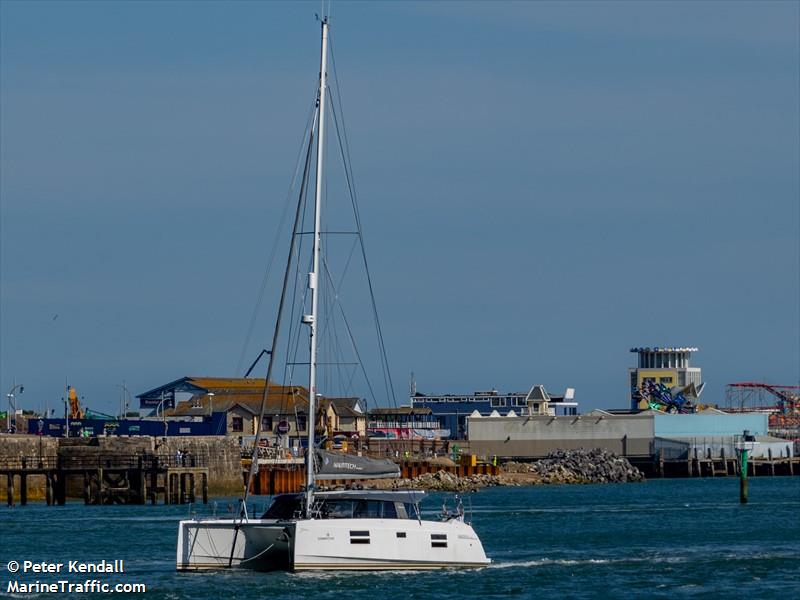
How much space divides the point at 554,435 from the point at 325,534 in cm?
11359

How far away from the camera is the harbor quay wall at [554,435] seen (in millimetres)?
153625

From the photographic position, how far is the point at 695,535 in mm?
62562

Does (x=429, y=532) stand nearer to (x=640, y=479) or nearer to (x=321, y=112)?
(x=321, y=112)

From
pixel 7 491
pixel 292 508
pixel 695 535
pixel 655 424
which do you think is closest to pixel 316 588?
pixel 292 508

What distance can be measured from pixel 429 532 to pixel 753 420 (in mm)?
130889

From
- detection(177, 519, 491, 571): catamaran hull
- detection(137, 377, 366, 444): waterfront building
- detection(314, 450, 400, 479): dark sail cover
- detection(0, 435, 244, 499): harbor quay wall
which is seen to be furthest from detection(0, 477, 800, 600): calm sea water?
detection(137, 377, 366, 444): waterfront building

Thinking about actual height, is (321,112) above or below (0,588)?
above

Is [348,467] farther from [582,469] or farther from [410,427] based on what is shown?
[410,427]

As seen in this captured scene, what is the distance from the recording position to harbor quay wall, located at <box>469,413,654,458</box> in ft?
504

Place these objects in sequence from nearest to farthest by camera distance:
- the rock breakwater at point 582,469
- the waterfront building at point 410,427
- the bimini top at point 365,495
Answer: the bimini top at point 365,495
the rock breakwater at point 582,469
the waterfront building at point 410,427

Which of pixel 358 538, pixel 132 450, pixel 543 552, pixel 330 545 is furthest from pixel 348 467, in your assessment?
pixel 132 450

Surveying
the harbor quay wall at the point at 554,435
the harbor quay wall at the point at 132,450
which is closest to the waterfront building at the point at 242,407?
the harbor quay wall at the point at 554,435

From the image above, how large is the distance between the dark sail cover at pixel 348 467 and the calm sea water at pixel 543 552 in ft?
11.8

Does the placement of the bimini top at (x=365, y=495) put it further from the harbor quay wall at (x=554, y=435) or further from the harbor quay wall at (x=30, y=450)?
the harbor quay wall at (x=554, y=435)
